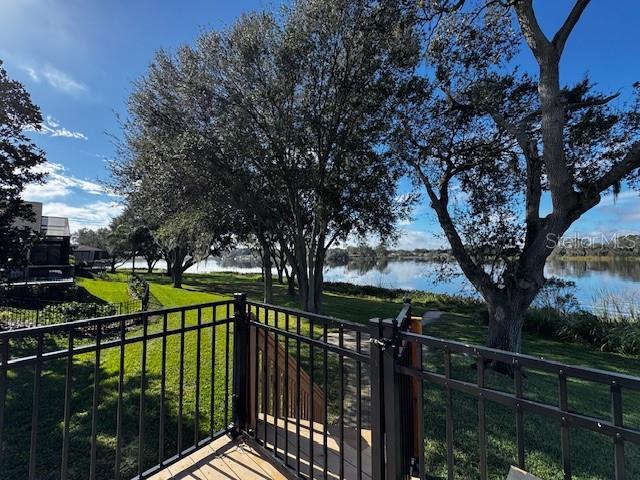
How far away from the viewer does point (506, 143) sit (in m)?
6.25

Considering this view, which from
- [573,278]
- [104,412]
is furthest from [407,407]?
[573,278]

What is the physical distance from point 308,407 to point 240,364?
43.7 inches

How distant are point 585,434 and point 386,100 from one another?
6.01m

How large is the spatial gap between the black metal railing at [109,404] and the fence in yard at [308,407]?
0.01 m

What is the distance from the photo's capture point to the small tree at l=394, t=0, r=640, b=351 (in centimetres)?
459

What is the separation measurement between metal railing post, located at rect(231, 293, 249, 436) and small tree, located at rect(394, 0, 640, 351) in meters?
4.28

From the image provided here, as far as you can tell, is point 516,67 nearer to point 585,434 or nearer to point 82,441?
point 585,434

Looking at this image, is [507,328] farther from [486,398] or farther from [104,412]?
[104,412]

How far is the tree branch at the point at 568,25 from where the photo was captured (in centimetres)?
442

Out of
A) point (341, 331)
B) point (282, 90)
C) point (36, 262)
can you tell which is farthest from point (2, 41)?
point (36, 262)

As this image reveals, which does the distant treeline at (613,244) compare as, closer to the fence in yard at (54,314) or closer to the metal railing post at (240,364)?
the metal railing post at (240,364)

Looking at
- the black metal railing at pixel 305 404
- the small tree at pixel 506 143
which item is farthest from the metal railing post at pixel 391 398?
the small tree at pixel 506 143

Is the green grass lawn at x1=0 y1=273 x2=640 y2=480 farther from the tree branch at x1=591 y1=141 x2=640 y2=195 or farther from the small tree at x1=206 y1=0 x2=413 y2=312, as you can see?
the small tree at x1=206 y1=0 x2=413 y2=312

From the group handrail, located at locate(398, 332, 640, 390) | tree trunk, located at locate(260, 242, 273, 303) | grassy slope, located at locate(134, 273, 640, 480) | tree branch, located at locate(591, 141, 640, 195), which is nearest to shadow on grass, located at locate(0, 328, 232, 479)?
handrail, located at locate(398, 332, 640, 390)
